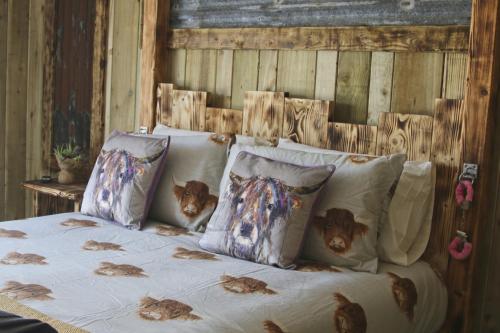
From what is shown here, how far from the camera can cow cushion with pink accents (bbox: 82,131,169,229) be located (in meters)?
2.63

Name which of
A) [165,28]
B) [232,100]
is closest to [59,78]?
[165,28]

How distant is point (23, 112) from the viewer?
4.11 meters

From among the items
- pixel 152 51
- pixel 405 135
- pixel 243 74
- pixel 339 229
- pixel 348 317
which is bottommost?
pixel 348 317

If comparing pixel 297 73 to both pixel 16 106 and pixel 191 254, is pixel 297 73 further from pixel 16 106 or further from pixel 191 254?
pixel 16 106

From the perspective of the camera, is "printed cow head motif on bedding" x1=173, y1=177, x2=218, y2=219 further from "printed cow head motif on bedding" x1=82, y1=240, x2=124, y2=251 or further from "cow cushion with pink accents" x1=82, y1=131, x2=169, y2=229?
"printed cow head motif on bedding" x1=82, y1=240, x2=124, y2=251

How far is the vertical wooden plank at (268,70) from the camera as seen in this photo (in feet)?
9.67

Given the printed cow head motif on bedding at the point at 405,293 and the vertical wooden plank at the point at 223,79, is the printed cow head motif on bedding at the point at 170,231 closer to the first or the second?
the vertical wooden plank at the point at 223,79

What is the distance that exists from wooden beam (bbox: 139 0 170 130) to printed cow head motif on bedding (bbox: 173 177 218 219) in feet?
2.62

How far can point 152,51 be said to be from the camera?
336 cm

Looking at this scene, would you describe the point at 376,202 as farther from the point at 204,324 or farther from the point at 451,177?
the point at 204,324

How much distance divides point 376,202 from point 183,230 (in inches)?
34.4

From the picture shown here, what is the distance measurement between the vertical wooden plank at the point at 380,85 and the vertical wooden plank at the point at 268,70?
20.4 inches

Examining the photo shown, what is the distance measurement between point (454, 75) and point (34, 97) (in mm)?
2814

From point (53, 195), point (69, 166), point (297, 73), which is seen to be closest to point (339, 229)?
point (297, 73)
